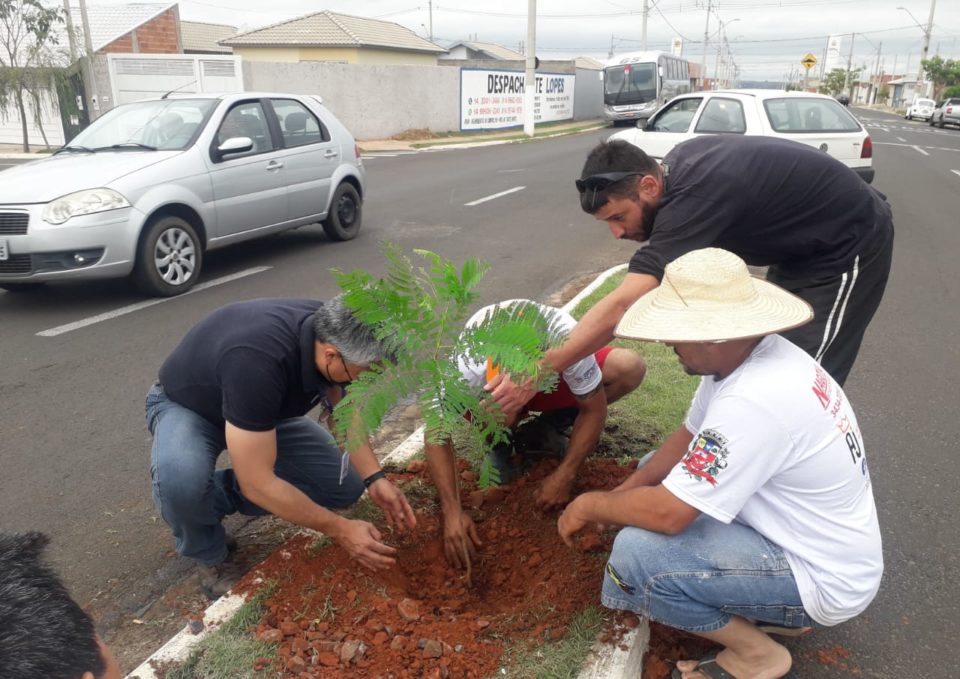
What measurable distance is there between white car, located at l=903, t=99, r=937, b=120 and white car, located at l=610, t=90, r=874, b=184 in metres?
44.8

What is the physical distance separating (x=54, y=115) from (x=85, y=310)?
20728mm

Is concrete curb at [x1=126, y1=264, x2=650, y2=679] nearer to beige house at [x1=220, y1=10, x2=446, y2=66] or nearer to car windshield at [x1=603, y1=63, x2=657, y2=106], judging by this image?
beige house at [x1=220, y1=10, x2=446, y2=66]

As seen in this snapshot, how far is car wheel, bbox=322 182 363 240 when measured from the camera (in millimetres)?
8859

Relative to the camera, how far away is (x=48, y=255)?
607cm

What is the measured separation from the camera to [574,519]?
2506mm

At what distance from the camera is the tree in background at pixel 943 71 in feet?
200

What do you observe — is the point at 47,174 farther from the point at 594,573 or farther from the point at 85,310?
the point at 594,573

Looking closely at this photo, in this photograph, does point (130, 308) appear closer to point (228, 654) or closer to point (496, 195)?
point (228, 654)

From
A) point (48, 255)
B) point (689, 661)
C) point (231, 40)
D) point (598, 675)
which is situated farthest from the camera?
point (231, 40)

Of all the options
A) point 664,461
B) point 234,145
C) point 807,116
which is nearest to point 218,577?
→ point 664,461

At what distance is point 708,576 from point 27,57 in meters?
25.6

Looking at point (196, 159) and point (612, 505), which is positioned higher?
point (196, 159)

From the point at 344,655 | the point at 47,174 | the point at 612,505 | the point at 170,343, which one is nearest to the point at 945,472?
the point at 612,505

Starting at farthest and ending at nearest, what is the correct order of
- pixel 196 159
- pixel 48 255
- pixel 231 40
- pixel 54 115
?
1. pixel 231 40
2. pixel 54 115
3. pixel 196 159
4. pixel 48 255
